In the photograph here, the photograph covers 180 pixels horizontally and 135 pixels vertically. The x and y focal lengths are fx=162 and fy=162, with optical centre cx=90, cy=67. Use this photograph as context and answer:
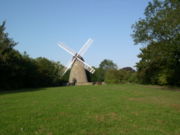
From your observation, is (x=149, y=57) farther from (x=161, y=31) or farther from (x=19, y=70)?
(x=19, y=70)

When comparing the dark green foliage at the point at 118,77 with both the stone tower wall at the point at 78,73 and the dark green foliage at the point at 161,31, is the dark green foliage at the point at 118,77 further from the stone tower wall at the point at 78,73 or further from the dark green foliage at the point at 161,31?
the dark green foliage at the point at 161,31

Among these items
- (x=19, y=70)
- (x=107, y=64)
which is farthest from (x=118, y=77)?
(x=107, y=64)

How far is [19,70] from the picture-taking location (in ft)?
89.1

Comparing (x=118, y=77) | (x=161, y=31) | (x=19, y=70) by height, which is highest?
(x=161, y=31)

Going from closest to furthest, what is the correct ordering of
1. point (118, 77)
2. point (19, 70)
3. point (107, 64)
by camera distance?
point (19, 70) → point (118, 77) → point (107, 64)

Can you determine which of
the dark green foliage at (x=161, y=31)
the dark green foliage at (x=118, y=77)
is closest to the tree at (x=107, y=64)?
the dark green foliage at (x=118, y=77)

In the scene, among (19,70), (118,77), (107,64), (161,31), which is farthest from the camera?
(107,64)

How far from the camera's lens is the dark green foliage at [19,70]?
2412cm

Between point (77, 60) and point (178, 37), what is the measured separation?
1073 inches

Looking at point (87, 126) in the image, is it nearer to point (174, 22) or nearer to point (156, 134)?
point (156, 134)

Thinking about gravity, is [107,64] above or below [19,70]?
above

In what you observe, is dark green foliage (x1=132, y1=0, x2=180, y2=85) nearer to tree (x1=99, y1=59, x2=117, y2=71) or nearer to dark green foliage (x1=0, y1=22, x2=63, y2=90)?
dark green foliage (x1=0, y1=22, x2=63, y2=90)

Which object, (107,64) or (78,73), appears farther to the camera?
(107,64)

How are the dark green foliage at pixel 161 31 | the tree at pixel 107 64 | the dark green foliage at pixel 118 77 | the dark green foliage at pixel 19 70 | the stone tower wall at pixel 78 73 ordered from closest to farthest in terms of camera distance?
the dark green foliage at pixel 161 31, the dark green foliage at pixel 19 70, the stone tower wall at pixel 78 73, the dark green foliage at pixel 118 77, the tree at pixel 107 64
